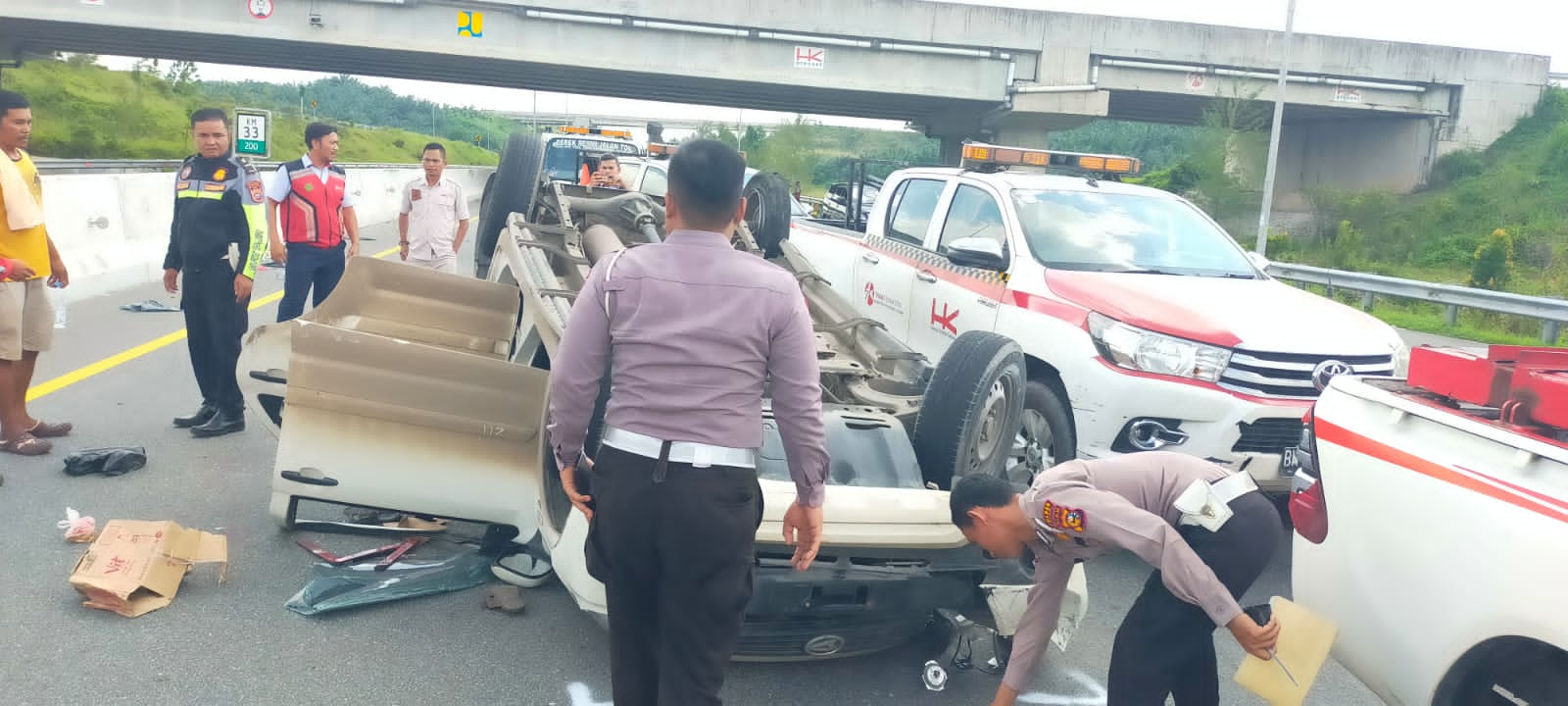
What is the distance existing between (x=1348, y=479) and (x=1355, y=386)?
1.14ft

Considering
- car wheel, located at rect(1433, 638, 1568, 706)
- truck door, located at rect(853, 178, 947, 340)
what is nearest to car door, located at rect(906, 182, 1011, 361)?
truck door, located at rect(853, 178, 947, 340)

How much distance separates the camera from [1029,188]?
675cm

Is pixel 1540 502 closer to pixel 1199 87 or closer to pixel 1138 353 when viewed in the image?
pixel 1138 353

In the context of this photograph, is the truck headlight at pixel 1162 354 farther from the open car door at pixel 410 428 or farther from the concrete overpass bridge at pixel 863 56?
the concrete overpass bridge at pixel 863 56

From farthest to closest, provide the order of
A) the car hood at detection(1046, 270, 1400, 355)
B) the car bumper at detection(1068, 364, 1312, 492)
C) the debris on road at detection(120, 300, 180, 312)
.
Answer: the debris on road at detection(120, 300, 180, 312) < the car hood at detection(1046, 270, 1400, 355) < the car bumper at detection(1068, 364, 1312, 492)

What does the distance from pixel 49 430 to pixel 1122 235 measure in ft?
20.2

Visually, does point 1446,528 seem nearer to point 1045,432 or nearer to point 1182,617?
point 1182,617

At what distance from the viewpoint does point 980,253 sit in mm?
6098

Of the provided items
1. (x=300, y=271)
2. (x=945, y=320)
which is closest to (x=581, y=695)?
(x=945, y=320)

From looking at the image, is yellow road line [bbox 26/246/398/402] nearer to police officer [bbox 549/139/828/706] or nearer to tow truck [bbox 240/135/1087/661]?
tow truck [bbox 240/135/1087/661]

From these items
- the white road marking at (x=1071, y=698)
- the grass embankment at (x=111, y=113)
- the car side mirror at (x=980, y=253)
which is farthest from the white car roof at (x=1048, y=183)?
the grass embankment at (x=111, y=113)

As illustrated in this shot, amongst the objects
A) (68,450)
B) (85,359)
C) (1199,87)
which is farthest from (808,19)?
(68,450)

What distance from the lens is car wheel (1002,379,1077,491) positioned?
5.35 meters

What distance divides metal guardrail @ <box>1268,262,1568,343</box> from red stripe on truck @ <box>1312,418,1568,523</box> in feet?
26.6
